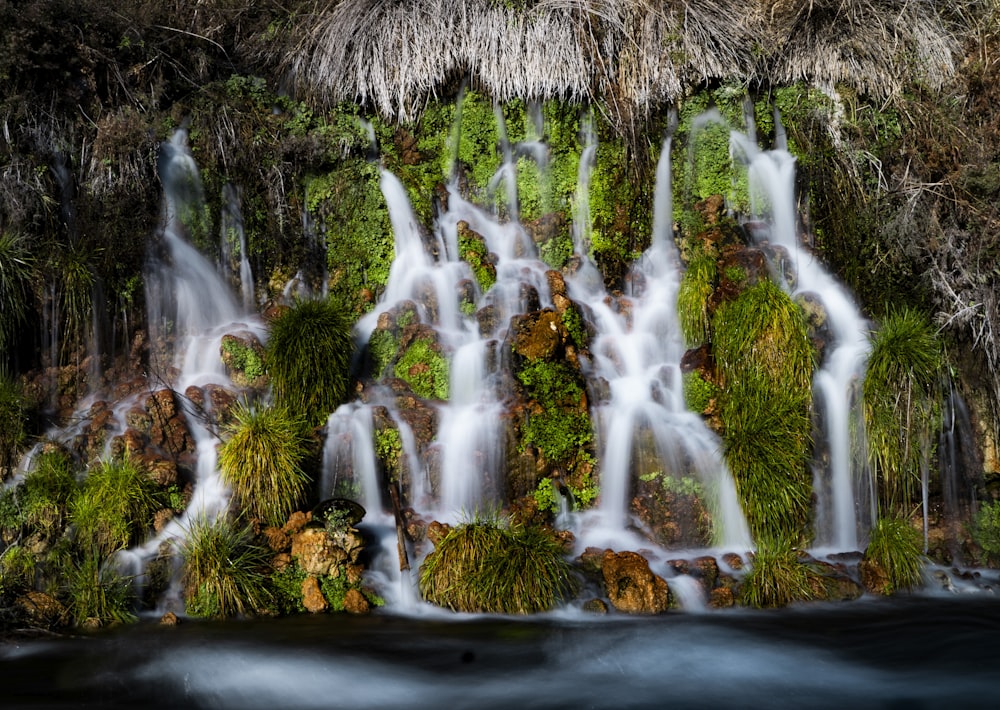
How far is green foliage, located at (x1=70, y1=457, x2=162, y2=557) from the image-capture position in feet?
19.5

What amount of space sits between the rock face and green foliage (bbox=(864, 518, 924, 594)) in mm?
1686

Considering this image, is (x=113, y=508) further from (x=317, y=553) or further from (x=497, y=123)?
(x=497, y=123)

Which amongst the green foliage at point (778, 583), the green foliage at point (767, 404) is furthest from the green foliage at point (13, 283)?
the green foliage at point (778, 583)

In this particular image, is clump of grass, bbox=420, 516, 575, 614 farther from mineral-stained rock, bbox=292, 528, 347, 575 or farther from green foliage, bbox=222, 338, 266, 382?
green foliage, bbox=222, 338, 266, 382

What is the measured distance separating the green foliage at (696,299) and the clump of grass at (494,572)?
2821 mm

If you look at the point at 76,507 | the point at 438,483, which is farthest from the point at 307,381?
the point at 76,507

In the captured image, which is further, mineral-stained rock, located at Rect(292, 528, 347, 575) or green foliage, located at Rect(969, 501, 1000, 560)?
green foliage, located at Rect(969, 501, 1000, 560)

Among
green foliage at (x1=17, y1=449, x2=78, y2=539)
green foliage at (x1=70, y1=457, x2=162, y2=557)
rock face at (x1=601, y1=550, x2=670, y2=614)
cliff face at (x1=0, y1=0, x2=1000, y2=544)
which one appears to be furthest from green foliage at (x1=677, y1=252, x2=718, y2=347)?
green foliage at (x1=17, y1=449, x2=78, y2=539)

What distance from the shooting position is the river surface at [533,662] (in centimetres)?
455

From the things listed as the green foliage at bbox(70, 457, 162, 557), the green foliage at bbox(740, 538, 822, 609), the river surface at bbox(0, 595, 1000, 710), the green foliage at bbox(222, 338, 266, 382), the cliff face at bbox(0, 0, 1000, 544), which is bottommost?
the river surface at bbox(0, 595, 1000, 710)

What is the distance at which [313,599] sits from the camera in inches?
229

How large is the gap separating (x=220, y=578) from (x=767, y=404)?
14.9ft

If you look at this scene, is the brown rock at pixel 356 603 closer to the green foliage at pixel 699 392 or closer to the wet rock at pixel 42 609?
the wet rock at pixel 42 609

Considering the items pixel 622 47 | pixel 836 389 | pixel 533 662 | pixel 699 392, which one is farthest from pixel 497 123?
pixel 533 662
